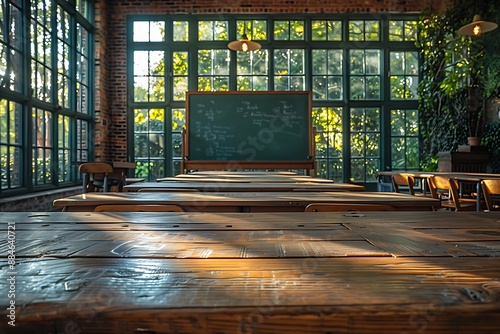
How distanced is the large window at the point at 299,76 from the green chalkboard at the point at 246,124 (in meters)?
0.78

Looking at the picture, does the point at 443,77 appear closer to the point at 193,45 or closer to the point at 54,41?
the point at 193,45

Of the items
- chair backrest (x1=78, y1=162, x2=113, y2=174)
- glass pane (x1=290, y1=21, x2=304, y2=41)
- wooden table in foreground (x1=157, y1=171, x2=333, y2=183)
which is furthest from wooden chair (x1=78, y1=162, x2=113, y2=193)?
glass pane (x1=290, y1=21, x2=304, y2=41)

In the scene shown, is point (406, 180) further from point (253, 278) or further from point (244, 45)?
point (253, 278)

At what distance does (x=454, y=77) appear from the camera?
21.7 ft

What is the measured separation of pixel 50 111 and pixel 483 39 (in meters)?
6.24

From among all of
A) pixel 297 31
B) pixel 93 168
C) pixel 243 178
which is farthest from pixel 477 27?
pixel 93 168

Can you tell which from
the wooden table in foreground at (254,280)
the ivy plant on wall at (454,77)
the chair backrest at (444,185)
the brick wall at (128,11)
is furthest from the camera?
the brick wall at (128,11)

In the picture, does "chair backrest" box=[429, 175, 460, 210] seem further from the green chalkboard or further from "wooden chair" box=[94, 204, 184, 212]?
the green chalkboard

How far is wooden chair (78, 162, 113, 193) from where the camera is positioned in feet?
14.8

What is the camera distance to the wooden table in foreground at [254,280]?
1.41 ft

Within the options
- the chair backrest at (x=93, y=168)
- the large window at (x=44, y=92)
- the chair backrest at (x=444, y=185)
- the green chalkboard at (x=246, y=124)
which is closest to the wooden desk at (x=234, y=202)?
the chair backrest at (x=444, y=185)

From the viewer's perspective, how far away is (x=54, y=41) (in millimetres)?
5680

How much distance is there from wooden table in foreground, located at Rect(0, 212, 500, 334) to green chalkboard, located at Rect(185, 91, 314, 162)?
5.69m

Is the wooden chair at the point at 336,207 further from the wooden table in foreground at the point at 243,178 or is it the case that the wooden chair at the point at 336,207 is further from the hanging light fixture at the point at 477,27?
the hanging light fixture at the point at 477,27
